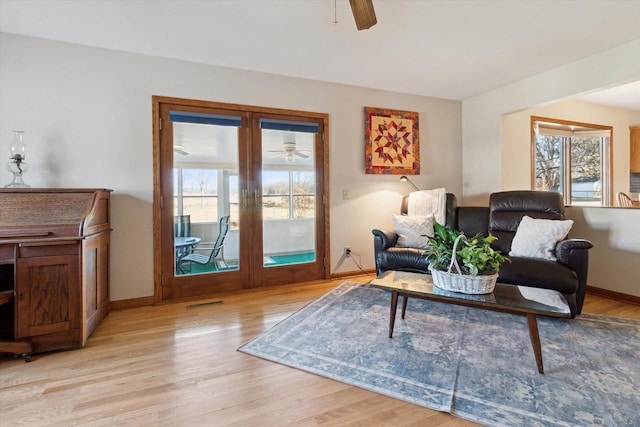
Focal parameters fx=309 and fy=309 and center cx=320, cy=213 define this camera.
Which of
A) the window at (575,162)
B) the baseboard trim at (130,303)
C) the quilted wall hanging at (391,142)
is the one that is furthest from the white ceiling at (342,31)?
the baseboard trim at (130,303)

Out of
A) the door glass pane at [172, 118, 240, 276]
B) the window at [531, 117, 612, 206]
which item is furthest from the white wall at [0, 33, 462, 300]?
the window at [531, 117, 612, 206]

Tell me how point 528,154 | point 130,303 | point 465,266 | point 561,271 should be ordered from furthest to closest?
point 528,154 < point 130,303 < point 561,271 < point 465,266

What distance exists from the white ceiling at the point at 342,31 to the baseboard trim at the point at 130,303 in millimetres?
2371

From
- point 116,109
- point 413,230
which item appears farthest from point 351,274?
point 116,109

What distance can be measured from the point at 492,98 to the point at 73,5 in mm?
4477

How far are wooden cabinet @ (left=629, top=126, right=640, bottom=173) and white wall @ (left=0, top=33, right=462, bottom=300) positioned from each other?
4.74m

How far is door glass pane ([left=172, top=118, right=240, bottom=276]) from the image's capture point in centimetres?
320

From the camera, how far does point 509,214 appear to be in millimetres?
3410

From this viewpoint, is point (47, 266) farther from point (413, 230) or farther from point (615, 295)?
point (615, 295)

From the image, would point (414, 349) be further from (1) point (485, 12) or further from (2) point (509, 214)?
(1) point (485, 12)

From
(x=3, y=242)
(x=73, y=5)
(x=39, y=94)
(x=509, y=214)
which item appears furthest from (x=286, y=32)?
(x=509, y=214)

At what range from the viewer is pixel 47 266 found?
81.9 inches

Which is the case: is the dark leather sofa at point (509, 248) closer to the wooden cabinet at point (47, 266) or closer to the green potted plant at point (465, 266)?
the green potted plant at point (465, 266)

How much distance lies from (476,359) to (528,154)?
346 cm
